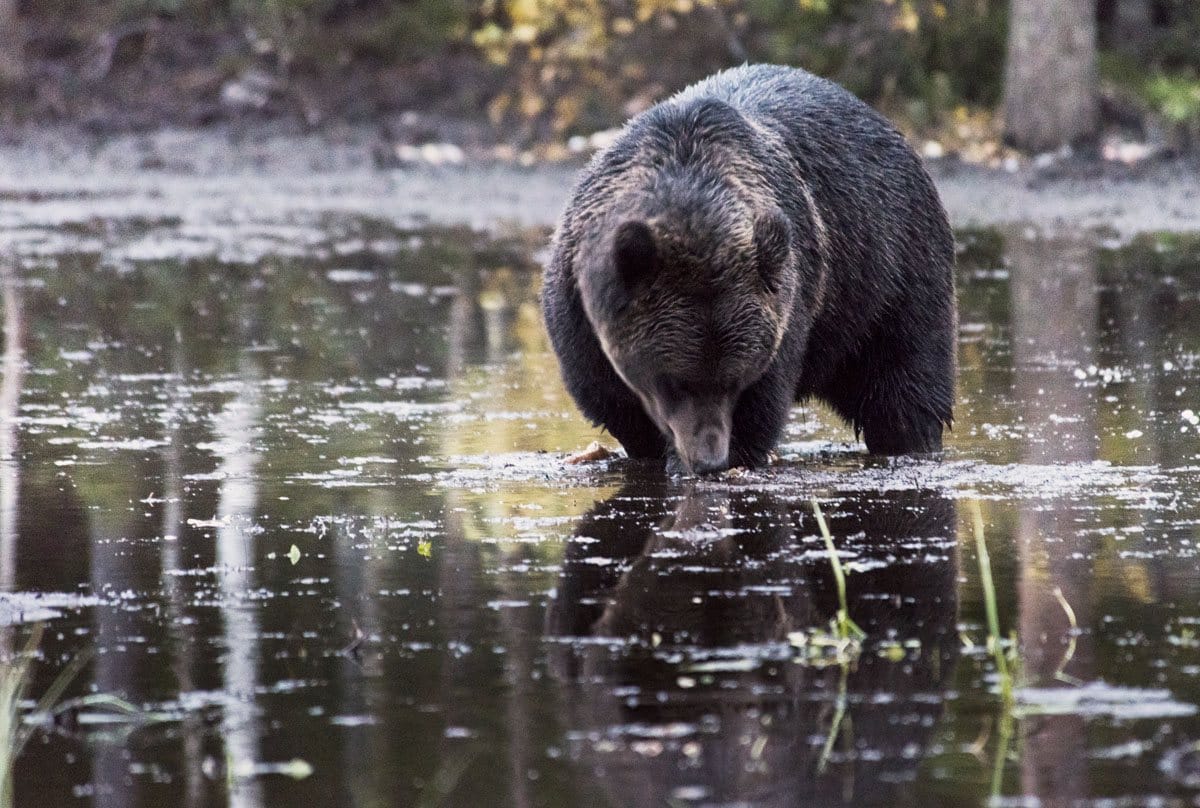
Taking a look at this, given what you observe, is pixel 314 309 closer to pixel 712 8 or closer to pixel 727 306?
pixel 727 306

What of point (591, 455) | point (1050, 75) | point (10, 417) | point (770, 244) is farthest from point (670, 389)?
point (1050, 75)

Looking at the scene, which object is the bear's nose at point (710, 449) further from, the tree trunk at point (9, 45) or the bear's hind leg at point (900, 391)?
the tree trunk at point (9, 45)

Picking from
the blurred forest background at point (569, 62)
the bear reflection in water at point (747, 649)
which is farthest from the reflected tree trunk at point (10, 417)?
the blurred forest background at point (569, 62)

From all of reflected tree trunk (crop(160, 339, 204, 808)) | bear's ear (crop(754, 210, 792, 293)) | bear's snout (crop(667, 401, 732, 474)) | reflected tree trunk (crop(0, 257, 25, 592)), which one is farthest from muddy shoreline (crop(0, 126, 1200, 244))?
bear's snout (crop(667, 401, 732, 474))

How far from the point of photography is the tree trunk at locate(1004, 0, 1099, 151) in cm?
2030

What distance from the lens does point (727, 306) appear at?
23.2 feet

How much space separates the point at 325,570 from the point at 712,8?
19.2 meters

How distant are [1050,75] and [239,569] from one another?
16.0 meters

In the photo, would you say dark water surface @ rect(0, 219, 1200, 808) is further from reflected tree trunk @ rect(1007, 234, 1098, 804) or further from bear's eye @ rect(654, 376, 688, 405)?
bear's eye @ rect(654, 376, 688, 405)

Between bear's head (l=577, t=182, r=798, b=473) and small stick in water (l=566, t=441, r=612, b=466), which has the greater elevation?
bear's head (l=577, t=182, r=798, b=473)

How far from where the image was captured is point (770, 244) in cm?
714

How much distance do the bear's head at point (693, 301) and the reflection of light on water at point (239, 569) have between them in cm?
146

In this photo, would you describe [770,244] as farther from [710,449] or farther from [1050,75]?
[1050,75]

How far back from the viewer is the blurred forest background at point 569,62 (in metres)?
21.1
